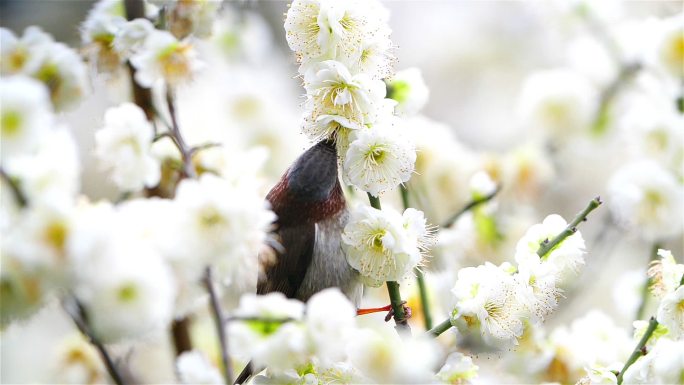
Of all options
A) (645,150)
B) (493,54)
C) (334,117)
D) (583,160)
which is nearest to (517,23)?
(493,54)

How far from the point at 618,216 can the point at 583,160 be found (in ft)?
2.72

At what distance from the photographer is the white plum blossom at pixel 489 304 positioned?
36.2 inches

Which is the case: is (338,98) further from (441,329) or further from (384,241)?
(441,329)

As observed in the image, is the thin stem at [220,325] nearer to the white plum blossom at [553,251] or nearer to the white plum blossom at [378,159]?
the white plum blossom at [378,159]

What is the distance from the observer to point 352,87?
0.92m

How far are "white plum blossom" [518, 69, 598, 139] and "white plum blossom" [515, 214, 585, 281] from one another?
1.20 meters

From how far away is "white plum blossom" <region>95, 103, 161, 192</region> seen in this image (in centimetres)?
91

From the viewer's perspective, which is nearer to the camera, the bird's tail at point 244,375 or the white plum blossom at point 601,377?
the white plum blossom at point 601,377

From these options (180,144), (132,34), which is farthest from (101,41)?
(180,144)

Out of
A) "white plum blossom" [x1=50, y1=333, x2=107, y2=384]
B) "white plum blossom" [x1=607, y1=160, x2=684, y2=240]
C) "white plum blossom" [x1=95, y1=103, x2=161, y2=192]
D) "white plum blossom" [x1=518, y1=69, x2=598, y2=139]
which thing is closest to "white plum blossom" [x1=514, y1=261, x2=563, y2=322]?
"white plum blossom" [x1=95, y1=103, x2=161, y2=192]

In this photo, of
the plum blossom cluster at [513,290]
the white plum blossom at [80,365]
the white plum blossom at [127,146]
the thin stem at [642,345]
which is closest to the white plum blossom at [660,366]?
the thin stem at [642,345]

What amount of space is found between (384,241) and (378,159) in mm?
95

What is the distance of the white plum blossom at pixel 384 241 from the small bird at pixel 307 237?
0.20 m

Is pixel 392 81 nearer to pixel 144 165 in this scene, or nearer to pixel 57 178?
pixel 144 165
